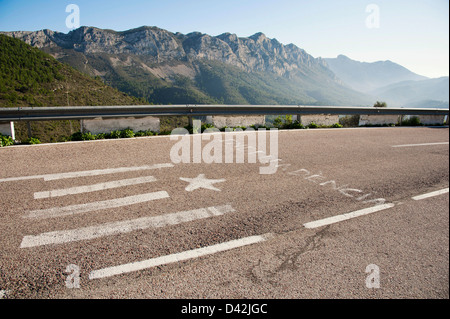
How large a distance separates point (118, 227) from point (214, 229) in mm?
1185

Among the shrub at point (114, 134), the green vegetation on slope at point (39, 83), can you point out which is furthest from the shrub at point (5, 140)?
the green vegetation on slope at point (39, 83)

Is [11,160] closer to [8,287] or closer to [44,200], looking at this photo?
[44,200]

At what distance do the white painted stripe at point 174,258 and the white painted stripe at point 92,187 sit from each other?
6.84ft

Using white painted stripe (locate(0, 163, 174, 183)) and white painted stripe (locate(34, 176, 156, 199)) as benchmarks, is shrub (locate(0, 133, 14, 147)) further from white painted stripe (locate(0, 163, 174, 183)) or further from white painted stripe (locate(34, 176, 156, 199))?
white painted stripe (locate(34, 176, 156, 199))

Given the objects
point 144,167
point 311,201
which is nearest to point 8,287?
point 144,167

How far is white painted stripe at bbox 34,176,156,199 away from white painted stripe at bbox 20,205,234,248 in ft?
3.87

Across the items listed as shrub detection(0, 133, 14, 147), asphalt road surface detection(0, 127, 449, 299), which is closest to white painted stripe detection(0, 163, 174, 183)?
asphalt road surface detection(0, 127, 449, 299)

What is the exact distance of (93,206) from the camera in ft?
12.0

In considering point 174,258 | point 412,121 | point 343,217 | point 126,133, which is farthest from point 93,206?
point 412,121

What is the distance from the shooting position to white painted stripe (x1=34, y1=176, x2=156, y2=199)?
3.96 metres

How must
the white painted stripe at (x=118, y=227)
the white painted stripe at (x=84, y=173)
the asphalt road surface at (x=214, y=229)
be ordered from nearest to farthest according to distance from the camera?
the asphalt road surface at (x=214, y=229), the white painted stripe at (x=118, y=227), the white painted stripe at (x=84, y=173)

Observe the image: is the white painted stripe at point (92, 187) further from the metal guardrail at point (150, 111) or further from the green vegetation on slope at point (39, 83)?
the green vegetation on slope at point (39, 83)

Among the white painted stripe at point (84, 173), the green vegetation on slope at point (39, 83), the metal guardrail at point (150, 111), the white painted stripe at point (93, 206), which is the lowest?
the white painted stripe at point (93, 206)

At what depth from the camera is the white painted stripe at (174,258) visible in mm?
2418
